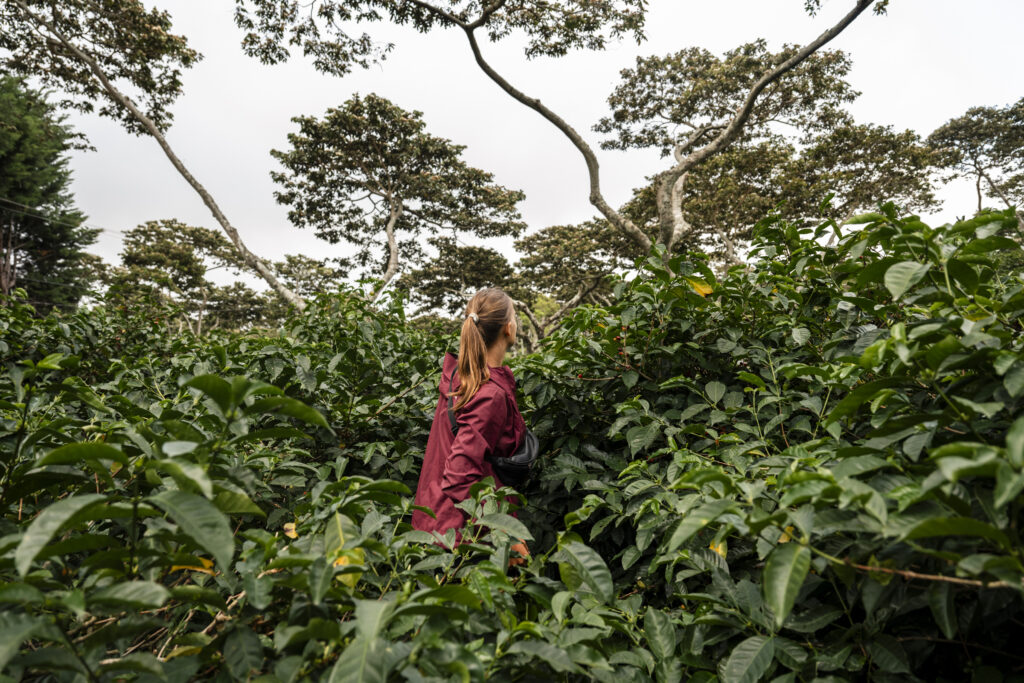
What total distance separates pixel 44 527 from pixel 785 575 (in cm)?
101

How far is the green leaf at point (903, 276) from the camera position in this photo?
1.07m

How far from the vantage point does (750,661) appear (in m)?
0.91

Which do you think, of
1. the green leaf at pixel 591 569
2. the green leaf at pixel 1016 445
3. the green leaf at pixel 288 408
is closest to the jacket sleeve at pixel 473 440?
the green leaf at pixel 591 569

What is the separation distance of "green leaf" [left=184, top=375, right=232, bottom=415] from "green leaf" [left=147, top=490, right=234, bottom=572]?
14cm

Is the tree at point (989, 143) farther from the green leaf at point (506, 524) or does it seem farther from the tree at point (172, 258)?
the tree at point (172, 258)

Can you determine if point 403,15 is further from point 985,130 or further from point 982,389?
point 985,130

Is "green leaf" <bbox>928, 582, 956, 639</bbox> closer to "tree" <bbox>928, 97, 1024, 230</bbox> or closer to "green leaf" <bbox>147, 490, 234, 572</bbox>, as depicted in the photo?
"green leaf" <bbox>147, 490, 234, 572</bbox>

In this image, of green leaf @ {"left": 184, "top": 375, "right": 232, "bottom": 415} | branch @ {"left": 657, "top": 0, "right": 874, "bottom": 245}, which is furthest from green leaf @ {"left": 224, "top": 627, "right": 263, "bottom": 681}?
branch @ {"left": 657, "top": 0, "right": 874, "bottom": 245}

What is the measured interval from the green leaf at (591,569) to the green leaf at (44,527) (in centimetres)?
80

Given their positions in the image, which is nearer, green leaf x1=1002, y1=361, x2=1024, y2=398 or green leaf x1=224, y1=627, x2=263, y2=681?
green leaf x1=224, y1=627, x2=263, y2=681

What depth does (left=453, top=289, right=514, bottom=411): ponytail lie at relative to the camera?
1964 millimetres

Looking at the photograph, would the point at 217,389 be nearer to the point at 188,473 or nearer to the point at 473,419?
the point at 188,473

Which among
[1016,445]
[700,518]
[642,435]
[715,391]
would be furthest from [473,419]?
[1016,445]

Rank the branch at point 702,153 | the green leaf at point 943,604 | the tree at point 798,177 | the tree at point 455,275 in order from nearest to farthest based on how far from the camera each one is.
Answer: the green leaf at point 943,604 → the branch at point 702,153 → the tree at point 798,177 → the tree at point 455,275
